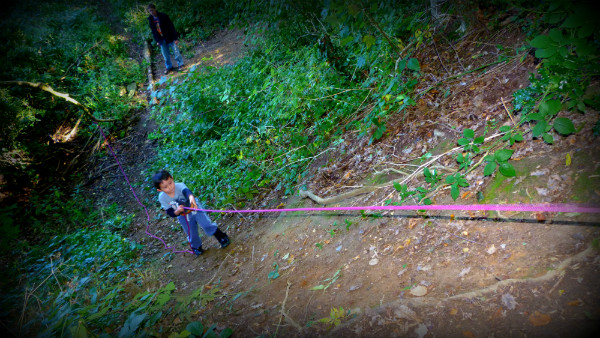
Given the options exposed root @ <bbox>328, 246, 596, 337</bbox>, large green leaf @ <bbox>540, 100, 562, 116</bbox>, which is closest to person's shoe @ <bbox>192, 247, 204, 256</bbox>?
exposed root @ <bbox>328, 246, 596, 337</bbox>

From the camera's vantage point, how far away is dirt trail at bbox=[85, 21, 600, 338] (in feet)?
6.52

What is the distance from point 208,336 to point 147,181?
6.76m

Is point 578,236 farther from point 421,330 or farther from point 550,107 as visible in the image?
point 421,330

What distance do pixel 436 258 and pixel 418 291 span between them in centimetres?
40

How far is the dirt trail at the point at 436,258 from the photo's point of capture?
1987 millimetres

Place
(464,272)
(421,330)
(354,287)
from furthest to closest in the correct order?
(354,287) < (464,272) < (421,330)

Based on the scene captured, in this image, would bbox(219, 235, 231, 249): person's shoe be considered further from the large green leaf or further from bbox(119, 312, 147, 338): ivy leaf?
the large green leaf

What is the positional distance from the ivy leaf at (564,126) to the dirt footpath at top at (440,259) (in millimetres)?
137

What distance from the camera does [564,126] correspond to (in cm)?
247

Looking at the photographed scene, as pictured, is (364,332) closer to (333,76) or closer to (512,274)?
(512,274)

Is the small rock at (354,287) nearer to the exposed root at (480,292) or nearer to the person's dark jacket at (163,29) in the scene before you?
the exposed root at (480,292)

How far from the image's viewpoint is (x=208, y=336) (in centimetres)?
267

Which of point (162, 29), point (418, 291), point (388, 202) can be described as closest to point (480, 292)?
point (418, 291)

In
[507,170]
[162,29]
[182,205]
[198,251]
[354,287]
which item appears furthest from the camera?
[162,29]
